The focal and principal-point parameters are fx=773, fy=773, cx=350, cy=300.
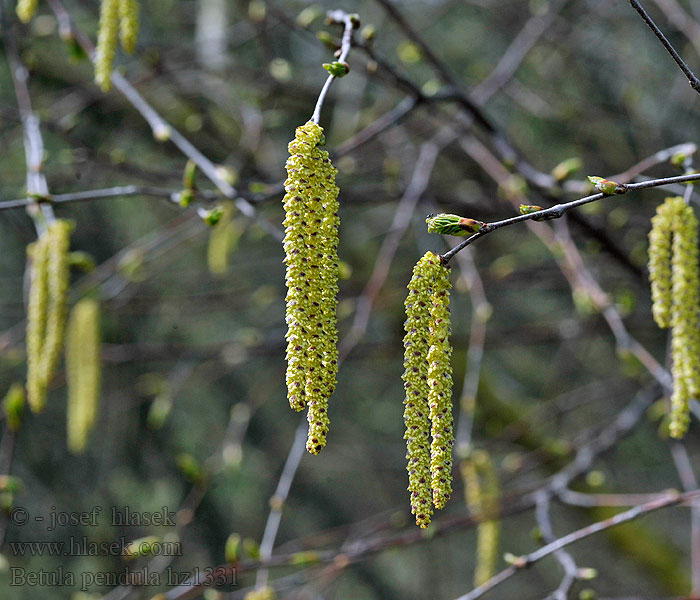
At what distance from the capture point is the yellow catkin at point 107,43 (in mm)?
1804

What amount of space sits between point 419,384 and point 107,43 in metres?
1.25

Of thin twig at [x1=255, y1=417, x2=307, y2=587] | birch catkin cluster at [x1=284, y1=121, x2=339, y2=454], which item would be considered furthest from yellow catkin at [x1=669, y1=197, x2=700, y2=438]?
thin twig at [x1=255, y1=417, x2=307, y2=587]

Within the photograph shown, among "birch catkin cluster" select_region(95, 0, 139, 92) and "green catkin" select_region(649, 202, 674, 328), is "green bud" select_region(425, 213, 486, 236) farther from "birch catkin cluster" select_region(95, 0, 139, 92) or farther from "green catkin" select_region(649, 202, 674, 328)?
"birch catkin cluster" select_region(95, 0, 139, 92)

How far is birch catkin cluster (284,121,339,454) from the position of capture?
3.33ft

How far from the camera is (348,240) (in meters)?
4.33

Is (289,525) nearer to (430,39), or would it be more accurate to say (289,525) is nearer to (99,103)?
(99,103)

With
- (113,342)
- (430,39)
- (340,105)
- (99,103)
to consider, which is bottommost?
(113,342)

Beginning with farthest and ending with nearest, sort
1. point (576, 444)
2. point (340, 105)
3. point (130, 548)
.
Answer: point (340, 105), point (576, 444), point (130, 548)

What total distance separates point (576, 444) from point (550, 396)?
5.89 feet

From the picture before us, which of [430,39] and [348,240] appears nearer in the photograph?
[348,240]

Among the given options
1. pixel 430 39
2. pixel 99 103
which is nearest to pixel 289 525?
pixel 99 103

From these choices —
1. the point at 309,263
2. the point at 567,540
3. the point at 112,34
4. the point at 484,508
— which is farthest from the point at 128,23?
the point at 484,508

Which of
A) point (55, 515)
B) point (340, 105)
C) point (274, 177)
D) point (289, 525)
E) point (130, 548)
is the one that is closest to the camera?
point (130, 548)

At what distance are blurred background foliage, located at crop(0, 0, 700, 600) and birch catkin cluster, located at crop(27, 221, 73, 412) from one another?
2.18 ft
